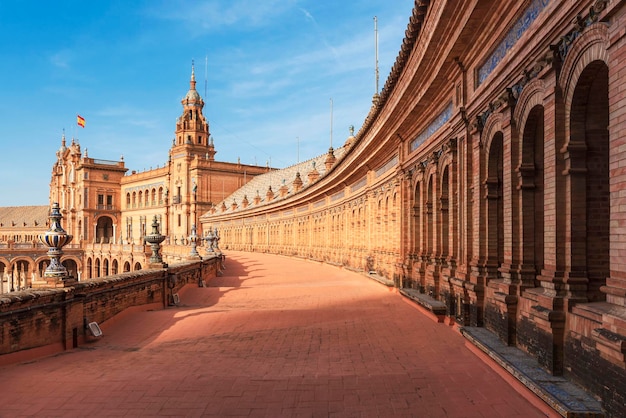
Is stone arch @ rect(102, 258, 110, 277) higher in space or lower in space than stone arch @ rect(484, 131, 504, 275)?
lower

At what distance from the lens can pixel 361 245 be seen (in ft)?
86.6

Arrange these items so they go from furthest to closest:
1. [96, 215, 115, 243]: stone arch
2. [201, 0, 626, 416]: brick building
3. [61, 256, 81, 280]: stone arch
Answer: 1. [96, 215, 115, 243]: stone arch
2. [61, 256, 81, 280]: stone arch
3. [201, 0, 626, 416]: brick building

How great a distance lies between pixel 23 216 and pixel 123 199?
110 ft

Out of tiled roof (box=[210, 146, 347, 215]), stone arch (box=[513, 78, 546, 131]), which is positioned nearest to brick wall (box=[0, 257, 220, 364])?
stone arch (box=[513, 78, 546, 131])

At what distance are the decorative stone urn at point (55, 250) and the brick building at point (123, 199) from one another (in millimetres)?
49212

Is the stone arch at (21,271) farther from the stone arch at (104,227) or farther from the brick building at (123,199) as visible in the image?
the stone arch at (104,227)

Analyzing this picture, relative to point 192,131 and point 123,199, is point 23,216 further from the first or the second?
point 192,131

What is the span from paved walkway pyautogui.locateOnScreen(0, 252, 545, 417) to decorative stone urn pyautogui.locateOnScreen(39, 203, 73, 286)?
4.48 feet

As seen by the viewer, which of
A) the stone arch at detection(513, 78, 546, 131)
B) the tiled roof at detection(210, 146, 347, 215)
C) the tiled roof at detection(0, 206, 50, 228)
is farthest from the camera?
the tiled roof at detection(0, 206, 50, 228)

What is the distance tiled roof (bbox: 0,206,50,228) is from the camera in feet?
354

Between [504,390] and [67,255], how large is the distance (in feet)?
242

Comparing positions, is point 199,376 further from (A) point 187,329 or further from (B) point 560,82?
(B) point 560,82

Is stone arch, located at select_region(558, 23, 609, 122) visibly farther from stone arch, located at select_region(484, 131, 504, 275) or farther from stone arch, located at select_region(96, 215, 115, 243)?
stone arch, located at select_region(96, 215, 115, 243)

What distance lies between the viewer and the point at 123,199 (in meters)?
94.4
